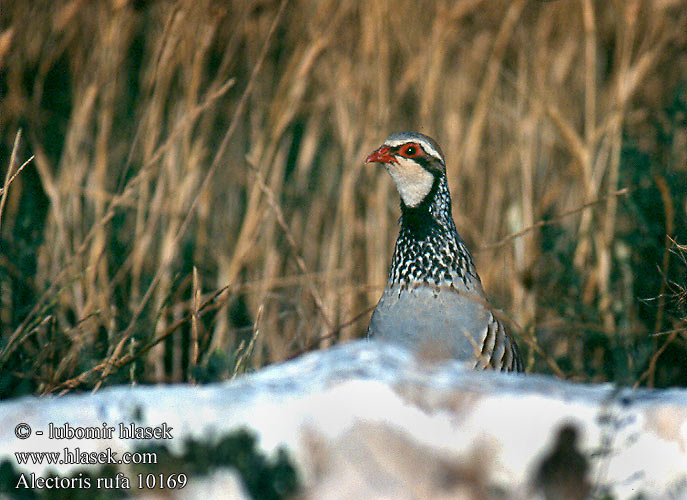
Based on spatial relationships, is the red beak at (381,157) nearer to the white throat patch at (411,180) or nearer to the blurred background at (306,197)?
the white throat patch at (411,180)

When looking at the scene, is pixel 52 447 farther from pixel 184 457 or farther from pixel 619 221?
pixel 619 221

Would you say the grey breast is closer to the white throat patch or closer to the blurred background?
the blurred background

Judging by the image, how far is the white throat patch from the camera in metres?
3.06

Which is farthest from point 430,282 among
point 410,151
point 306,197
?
point 306,197

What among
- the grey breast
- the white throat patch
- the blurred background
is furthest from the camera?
the blurred background

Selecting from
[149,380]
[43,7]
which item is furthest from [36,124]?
[149,380]

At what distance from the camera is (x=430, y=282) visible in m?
2.82

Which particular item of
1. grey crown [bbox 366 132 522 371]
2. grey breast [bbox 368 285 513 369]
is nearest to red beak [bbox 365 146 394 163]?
grey crown [bbox 366 132 522 371]

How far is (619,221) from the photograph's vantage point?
4406 mm

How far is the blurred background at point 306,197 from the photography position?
3.24 meters

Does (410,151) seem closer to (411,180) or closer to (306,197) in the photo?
(411,180)

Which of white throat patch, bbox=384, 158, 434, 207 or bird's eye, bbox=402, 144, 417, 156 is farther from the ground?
bird's eye, bbox=402, 144, 417, 156

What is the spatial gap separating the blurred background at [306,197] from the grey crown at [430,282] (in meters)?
0.27

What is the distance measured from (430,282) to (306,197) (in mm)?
1891
